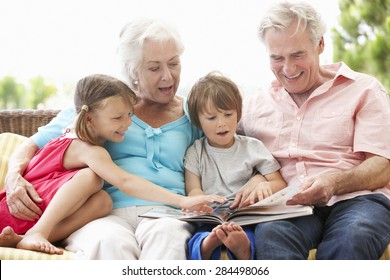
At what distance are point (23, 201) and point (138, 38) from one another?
2.29 feet

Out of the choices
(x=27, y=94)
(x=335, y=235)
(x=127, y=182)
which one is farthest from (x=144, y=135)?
(x=27, y=94)

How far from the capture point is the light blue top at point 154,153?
7.30ft

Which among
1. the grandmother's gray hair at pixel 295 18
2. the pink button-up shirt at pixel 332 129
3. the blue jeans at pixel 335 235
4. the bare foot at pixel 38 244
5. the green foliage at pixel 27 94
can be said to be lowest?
the green foliage at pixel 27 94

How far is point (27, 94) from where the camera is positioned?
611 centimetres

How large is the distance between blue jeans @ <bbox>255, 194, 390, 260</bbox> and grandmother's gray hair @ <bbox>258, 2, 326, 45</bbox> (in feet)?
2.04

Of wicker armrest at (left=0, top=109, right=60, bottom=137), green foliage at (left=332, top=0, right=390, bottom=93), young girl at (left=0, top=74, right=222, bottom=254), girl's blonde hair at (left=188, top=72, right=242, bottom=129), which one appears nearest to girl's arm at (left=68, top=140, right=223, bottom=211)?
young girl at (left=0, top=74, right=222, bottom=254)

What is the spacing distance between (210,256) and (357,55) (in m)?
4.06

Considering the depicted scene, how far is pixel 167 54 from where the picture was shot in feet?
7.41

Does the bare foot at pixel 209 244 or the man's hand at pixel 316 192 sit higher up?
the man's hand at pixel 316 192

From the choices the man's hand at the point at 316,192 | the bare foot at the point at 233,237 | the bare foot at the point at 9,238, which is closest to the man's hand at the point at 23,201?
the bare foot at the point at 9,238

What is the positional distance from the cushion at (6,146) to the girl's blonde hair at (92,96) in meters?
0.47

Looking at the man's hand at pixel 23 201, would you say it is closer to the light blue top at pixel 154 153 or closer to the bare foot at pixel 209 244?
the light blue top at pixel 154 153
